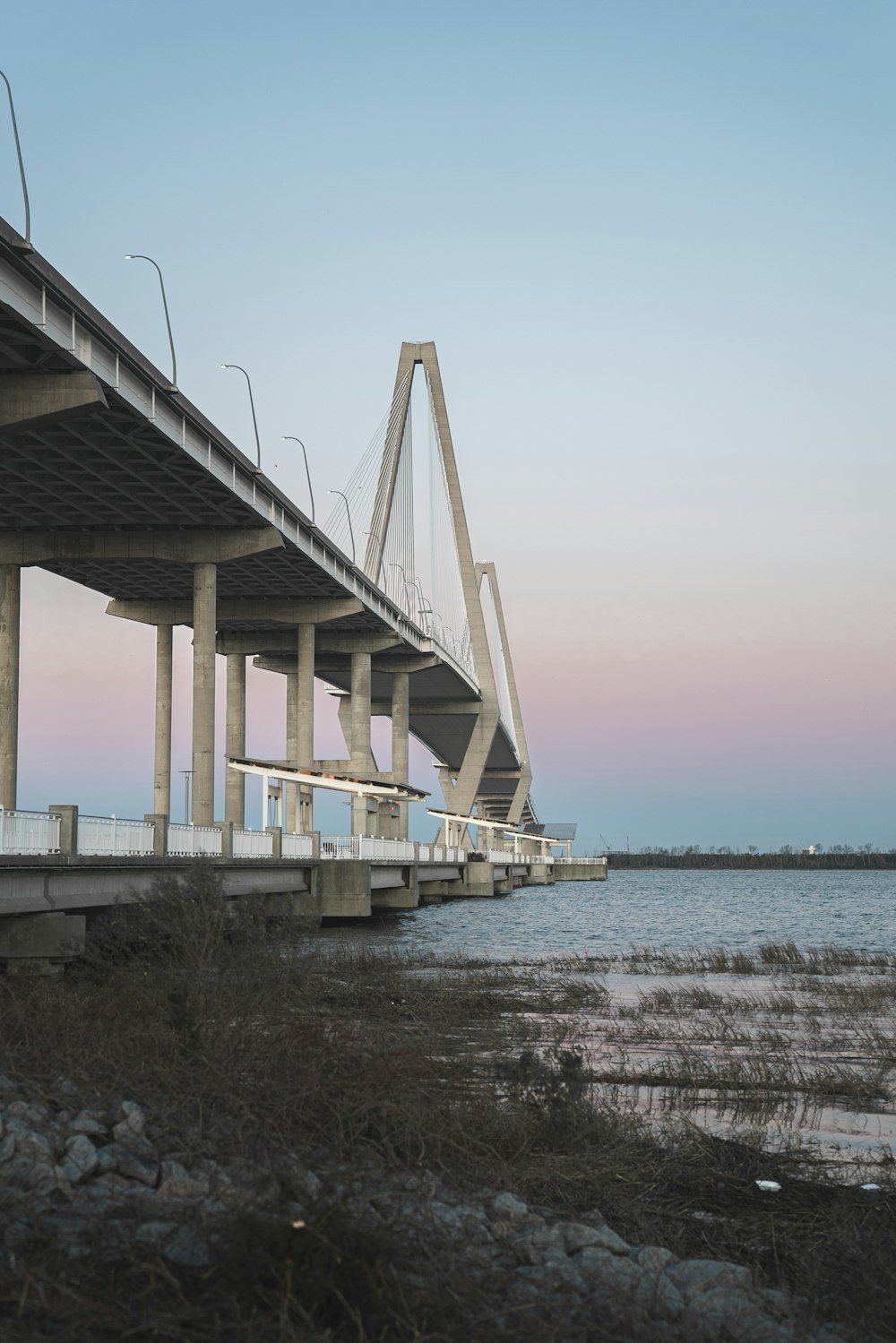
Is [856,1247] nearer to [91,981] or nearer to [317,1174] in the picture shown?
[317,1174]

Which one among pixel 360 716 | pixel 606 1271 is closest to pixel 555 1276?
pixel 606 1271

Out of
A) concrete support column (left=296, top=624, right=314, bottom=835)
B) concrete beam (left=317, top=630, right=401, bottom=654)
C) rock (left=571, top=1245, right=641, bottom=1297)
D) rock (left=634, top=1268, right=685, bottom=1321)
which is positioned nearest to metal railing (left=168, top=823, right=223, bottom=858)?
rock (left=571, top=1245, right=641, bottom=1297)

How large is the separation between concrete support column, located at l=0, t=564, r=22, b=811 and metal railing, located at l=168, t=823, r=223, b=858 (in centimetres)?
1140

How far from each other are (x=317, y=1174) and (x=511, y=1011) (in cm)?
1375

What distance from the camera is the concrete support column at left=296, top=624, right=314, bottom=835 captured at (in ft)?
201

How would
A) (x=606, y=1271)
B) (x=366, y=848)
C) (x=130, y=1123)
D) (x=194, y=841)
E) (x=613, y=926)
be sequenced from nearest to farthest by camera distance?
(x=606, y=1271) → (x=130, y=1123) → (x=194, y=841) → (x=366, y=848) → (x=613, y=926)

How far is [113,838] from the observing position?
26.5 metres

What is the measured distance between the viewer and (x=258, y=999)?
590 inches

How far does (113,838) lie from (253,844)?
36.5 feet

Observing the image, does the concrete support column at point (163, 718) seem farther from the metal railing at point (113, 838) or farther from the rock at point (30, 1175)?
the rock at point (30, 1175)

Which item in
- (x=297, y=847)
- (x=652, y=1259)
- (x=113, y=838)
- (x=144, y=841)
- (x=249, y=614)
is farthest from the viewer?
(x=249, y=614)

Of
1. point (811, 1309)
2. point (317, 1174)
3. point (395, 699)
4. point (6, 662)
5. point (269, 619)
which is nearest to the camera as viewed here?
point (811, 1309)

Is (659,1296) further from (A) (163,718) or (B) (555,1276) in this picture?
(A) (163,718)

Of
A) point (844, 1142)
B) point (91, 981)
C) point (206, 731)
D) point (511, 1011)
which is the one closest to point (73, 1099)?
point (844, 1142)
